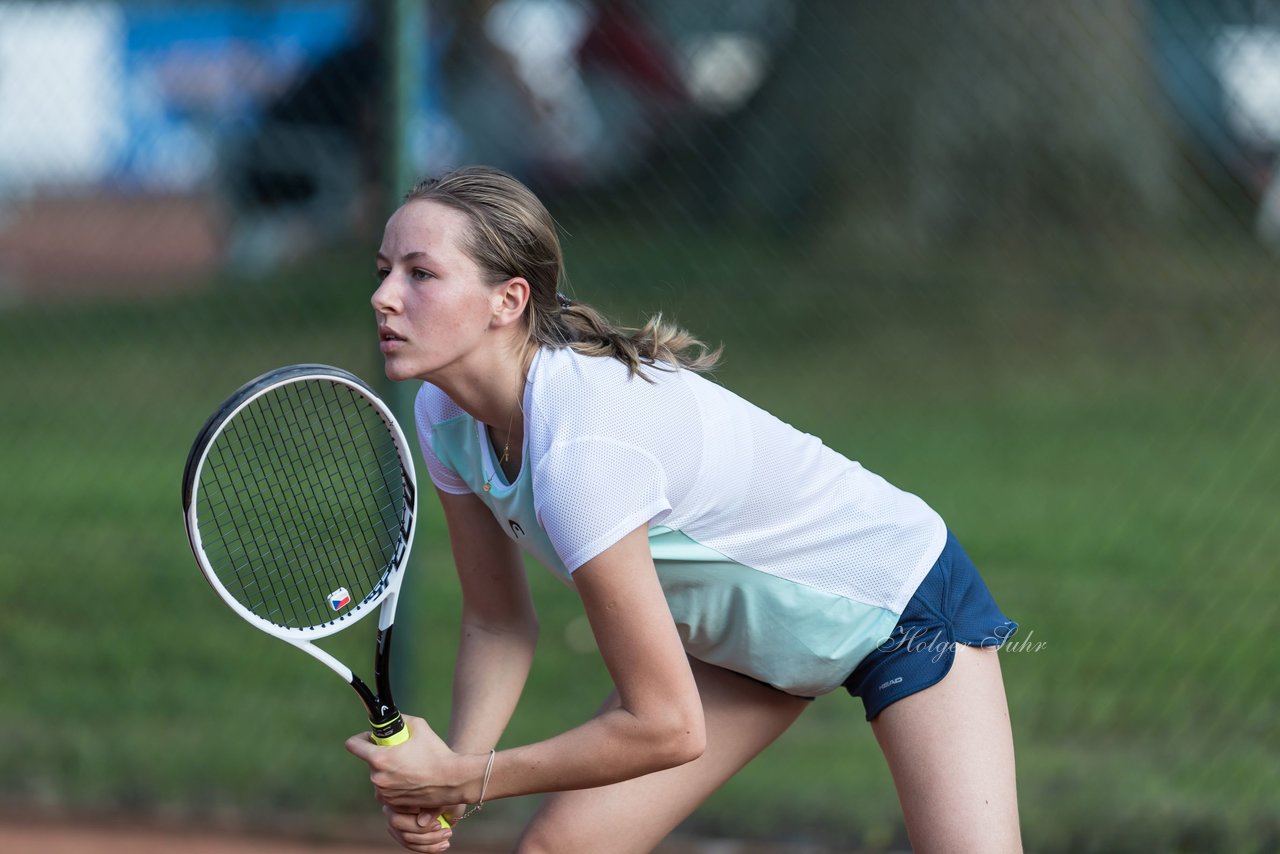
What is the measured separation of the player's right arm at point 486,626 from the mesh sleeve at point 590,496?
50 cm

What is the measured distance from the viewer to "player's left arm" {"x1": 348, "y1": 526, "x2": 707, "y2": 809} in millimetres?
2264

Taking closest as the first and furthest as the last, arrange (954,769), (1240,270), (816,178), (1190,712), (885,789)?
(954,769)
(885,789)
(1190,712)
(1240,270)
(816,178)

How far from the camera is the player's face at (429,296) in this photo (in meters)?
2.39

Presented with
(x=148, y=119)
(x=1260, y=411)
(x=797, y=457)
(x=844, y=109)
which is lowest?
(x=1260, y=411)

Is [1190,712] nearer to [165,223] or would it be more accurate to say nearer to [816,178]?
[816,178]

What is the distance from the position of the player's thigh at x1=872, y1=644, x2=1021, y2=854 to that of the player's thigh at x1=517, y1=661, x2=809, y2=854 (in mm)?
260

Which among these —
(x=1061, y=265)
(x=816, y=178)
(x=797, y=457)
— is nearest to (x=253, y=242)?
(x=816, y=178)

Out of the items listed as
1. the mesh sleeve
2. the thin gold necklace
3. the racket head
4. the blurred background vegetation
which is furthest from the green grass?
the mesh sleeve

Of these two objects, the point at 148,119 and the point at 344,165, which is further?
the point at 148,119

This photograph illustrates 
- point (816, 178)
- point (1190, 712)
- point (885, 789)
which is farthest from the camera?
point (816, 178)

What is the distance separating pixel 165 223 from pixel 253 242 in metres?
0.95

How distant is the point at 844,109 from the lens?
862cm

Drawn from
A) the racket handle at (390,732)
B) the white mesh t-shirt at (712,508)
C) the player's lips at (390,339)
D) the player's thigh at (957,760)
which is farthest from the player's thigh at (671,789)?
the player's lips at (390,339)

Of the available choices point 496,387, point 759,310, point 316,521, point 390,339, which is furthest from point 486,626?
point 759,310
